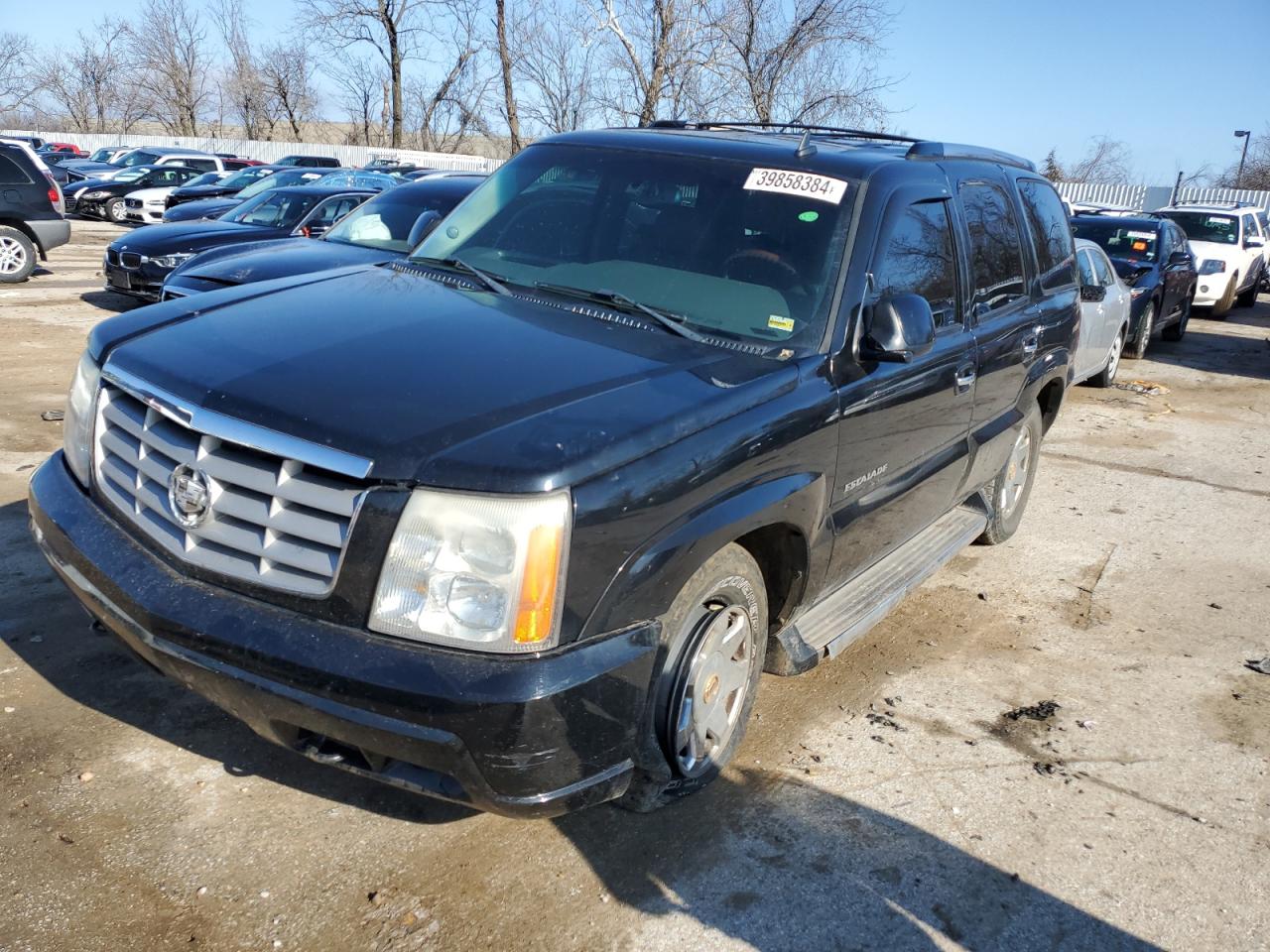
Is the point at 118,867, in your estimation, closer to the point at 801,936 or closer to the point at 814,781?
the point at 801,936

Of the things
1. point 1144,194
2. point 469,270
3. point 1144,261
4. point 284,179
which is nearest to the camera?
point 469,270

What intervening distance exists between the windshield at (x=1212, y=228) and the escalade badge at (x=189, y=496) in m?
19.3

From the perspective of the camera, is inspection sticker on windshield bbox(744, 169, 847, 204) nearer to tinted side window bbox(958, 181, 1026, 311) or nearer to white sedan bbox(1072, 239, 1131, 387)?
tinted side window bbox(958, 181, 1026, 311)

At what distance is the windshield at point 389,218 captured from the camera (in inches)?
368

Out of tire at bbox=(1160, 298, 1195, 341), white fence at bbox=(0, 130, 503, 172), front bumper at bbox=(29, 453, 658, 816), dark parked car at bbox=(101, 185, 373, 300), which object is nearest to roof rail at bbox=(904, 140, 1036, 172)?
front bumper at bbox=(29, 453, 658, 816)

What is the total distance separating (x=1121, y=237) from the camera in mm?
13547

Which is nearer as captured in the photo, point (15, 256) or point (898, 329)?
point (898, 329)

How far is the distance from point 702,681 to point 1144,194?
3991 cm

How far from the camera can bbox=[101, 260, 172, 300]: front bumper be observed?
10.8 metres

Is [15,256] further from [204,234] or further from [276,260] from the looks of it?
[276,260]

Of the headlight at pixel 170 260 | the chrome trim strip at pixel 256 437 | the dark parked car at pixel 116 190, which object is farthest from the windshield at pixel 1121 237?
the dark parked car at pixel 116 190

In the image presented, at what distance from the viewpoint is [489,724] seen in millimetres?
2459

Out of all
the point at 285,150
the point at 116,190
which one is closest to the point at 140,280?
the point at 116,190

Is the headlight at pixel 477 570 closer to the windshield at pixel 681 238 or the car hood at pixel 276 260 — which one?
the windshield at pixel 681 238
